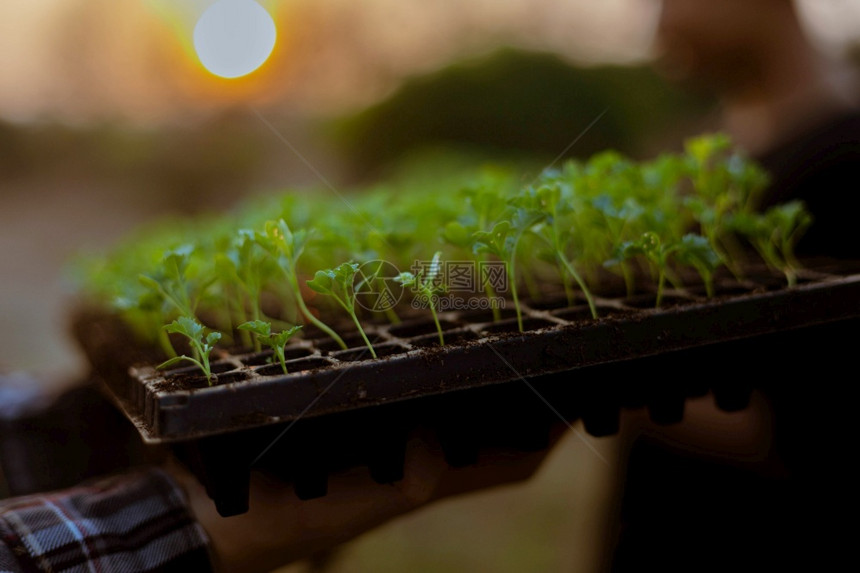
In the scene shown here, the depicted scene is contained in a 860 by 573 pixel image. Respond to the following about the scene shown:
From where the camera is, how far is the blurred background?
1.64 metres

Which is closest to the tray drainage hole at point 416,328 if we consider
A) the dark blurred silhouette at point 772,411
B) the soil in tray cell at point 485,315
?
the soil in tray cell at point 485,315

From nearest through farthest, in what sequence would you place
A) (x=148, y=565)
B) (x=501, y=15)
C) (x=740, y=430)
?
(x=148, y=565), (x=740, y=430), (x=501, y=15)

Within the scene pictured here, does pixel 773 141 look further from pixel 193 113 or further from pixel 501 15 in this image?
pixel 193 113

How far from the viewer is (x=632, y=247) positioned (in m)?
0.61

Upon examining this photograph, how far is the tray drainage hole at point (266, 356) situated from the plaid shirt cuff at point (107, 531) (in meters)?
0.17

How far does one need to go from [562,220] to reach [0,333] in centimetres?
397

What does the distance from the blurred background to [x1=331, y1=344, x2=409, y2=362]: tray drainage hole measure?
449 millimetres

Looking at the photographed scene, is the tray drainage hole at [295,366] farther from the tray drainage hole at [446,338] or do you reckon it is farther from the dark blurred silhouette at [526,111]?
the dark blurred silhouette at [526,111]

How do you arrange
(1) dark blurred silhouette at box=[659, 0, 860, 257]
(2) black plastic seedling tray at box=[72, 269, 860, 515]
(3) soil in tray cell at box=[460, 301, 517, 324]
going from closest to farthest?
1. (2) black plastic seedling tray at box=[72, 269, 860, 515]
2. (3) soil in tray cell at box=[460, 301, 517, 324]
3. (1) dark blurred silhouette at box=[659, 0, 860, 257]

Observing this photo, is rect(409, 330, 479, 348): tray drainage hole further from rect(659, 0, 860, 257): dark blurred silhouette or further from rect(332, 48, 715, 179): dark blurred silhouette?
rect(332, 48, 715, 179): dark blurred silhouette

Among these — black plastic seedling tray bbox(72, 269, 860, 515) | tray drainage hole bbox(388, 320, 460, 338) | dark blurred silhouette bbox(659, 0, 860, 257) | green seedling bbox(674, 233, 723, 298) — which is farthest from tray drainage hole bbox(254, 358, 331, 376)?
dark blurred silhouette bbox(659, 0, 860, 257)

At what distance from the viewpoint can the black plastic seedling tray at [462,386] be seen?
47 cm

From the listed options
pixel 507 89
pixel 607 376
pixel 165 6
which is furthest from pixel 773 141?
pixel 165 6

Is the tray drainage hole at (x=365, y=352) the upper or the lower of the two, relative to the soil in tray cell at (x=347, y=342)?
lower
